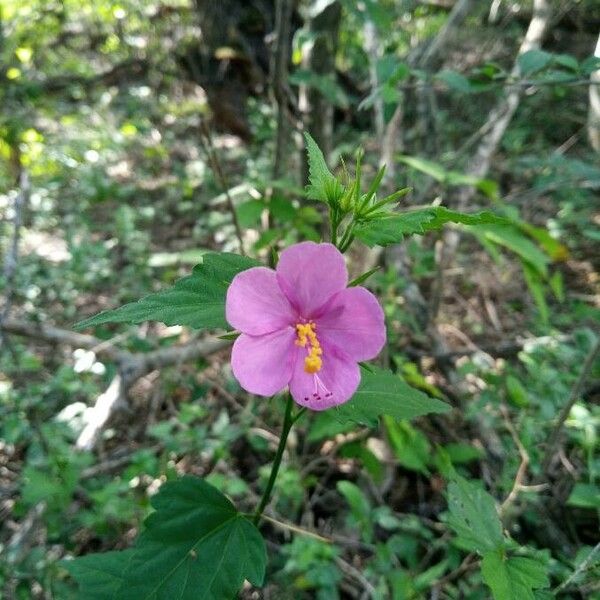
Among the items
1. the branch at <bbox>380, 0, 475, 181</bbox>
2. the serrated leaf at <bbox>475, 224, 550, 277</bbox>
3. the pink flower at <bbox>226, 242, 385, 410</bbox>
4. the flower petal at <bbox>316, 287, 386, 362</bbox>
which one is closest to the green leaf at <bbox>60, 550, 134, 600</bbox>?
the pink flower at <bbox>226, 242, 385, 410</bbox>

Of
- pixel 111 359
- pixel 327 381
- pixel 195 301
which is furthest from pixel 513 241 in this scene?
pixel 111 359

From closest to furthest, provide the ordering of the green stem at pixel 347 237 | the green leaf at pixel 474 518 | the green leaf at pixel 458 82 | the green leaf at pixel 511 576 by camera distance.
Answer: the green stem at pixel 347 237
the green leaf at pixel 511 576
the green leaf at pixel 474 518
the green leaf at pixel 458 82

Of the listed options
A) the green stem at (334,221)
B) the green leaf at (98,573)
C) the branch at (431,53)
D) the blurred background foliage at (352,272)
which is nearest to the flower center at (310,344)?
the green stem at (334,221)

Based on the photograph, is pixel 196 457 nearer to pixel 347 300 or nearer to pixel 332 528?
pixel 332 528

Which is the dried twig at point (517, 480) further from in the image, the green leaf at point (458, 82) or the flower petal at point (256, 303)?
the green leaf at point (458, 82)

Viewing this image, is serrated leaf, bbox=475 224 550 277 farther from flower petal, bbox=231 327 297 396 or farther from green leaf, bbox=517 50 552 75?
flower petal, bbox=231 327 297 396

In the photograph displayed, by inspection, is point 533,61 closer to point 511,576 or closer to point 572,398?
point 572,398
